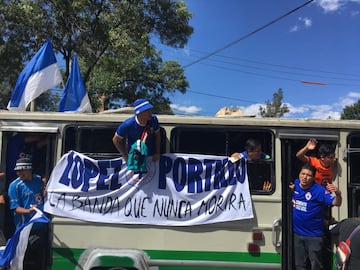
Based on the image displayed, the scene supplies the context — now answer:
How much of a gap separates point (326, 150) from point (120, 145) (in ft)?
7.63

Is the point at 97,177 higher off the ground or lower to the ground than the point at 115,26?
lower

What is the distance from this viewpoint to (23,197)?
494 centimetres

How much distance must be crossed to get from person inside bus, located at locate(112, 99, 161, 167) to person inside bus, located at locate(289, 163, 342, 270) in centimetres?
167

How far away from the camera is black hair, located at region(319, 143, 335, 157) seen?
16.3 ft

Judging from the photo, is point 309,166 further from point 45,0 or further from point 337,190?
point 45,0

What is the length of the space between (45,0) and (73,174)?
25.7 feet

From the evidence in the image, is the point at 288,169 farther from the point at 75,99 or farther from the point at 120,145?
the point at 75,99

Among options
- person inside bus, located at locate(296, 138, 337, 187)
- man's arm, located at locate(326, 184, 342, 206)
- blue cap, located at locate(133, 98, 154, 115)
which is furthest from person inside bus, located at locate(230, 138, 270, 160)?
blue cap, located at locate(133, 98, 154, 115)

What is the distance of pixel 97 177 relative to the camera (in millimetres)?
4980

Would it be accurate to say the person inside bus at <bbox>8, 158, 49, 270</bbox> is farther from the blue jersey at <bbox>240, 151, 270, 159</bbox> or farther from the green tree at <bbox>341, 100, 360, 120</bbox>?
the green tree at <bbox>341, 100, 360, 120</bbox>

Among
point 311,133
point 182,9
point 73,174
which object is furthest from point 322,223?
point 182,9

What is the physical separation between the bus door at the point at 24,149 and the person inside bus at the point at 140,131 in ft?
2.63

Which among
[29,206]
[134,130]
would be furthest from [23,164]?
[134,130]

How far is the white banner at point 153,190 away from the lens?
490cm
